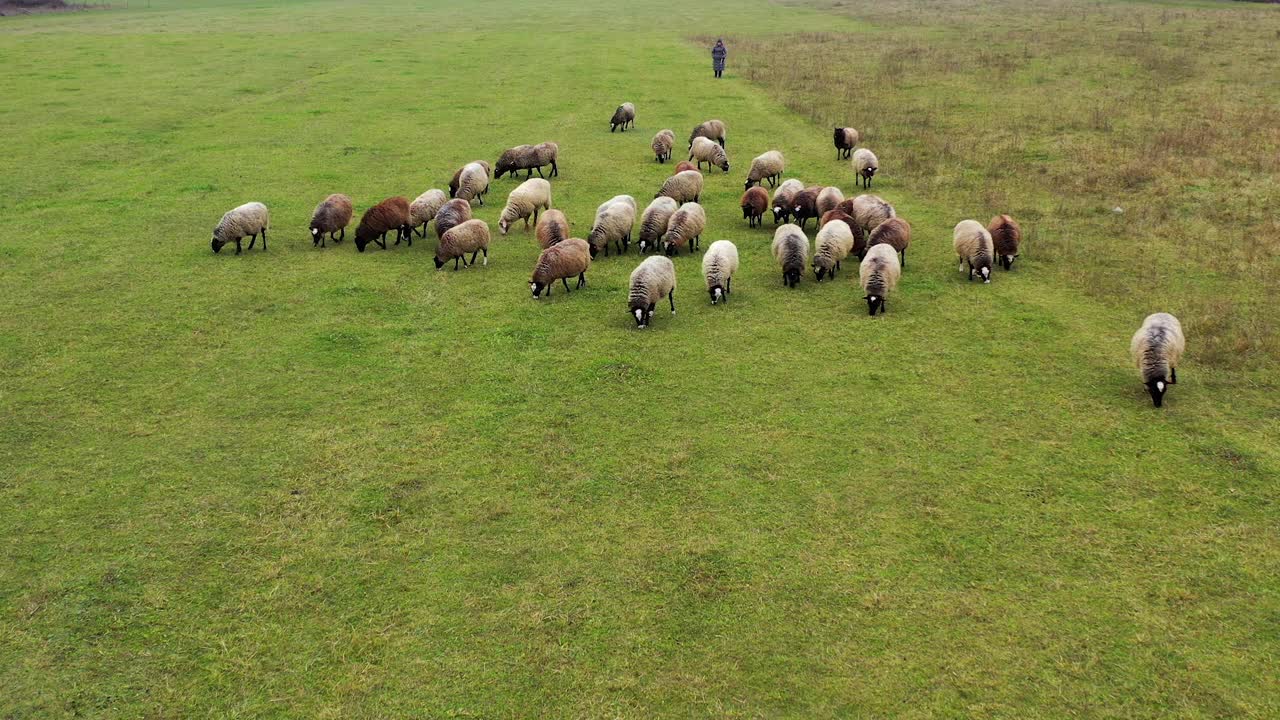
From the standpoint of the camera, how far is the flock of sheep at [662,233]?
53.9 feet

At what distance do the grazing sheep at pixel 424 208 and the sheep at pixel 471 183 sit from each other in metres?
1.76

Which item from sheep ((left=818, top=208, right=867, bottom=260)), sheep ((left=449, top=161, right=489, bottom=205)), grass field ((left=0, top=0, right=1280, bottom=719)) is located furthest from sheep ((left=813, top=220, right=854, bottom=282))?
sheep ((left=449, top=161, right=489, bottom=205))

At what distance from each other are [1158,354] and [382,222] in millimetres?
14702

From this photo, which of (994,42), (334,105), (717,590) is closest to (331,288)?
(717,590)

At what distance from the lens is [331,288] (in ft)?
57.1

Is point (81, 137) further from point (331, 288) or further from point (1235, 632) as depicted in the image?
point (1235, 632)

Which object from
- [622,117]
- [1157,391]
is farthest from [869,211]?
[622,117]

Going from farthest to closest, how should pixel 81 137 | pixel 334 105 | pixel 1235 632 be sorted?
1. pixel 334 105
2. pixel 81 137
3. pixel 1235 632

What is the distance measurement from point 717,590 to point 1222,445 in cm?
708

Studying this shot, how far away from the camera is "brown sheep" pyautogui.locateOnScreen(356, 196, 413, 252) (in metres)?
19.5

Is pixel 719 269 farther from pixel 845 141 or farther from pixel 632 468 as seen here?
pixel 845 141

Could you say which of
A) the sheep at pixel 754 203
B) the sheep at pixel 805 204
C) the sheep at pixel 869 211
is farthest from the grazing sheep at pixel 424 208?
the sheep at pixel 869 211

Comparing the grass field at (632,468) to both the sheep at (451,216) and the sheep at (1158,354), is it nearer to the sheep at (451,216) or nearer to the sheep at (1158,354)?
the sheep at (1158,354)

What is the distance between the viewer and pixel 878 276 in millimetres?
16016
